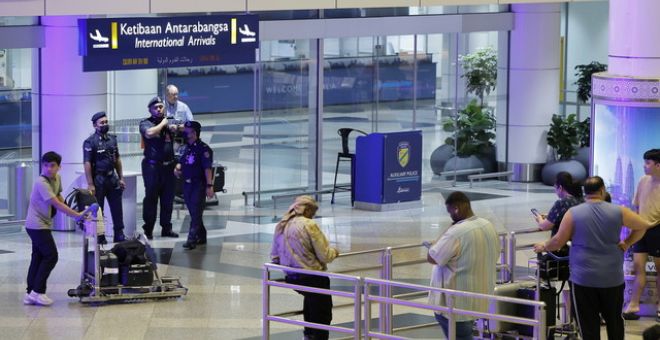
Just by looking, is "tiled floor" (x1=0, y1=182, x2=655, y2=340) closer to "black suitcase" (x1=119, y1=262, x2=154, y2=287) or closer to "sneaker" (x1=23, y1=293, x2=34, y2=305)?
"sneaker" (x1=23, y1=293, x2=34, y2=305)

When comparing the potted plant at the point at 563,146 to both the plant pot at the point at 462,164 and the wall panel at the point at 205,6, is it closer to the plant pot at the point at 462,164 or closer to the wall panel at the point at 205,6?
the plant pot at the point at 462,164

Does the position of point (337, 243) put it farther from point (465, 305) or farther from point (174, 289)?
point (465, 305)

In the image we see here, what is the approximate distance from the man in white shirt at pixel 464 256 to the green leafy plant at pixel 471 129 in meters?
13.6

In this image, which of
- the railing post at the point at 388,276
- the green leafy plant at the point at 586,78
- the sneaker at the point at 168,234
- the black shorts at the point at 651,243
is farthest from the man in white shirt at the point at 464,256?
the green leafy plant at the point at 586,78

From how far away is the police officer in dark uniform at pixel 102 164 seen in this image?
56.9 feet

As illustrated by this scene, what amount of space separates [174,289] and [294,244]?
3.58m

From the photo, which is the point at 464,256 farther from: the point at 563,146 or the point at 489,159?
the point at 489,159

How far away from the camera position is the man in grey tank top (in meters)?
11.3

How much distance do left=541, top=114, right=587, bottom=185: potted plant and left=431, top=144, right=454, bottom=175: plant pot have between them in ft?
5.50

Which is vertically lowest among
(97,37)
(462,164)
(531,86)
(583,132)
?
(462,164)

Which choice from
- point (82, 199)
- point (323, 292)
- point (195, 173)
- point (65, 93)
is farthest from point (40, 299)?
point (65, 93)

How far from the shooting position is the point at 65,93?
61.6 feet

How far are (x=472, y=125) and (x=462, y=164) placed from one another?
2.36ft

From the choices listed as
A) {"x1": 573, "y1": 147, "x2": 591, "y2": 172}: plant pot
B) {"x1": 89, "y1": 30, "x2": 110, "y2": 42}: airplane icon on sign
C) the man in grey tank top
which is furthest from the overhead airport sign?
the man in grey tank top
